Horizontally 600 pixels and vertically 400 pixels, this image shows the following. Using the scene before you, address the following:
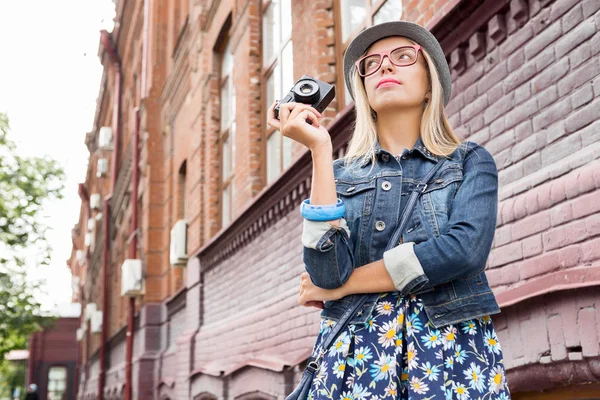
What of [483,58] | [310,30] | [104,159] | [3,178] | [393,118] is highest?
[104,159]

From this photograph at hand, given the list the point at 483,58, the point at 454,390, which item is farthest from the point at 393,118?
the point at 483,58

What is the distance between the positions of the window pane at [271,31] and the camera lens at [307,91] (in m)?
6.26

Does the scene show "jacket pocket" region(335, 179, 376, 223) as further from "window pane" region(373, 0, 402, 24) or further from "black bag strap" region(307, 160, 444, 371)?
"window pane" region(373, 0, 402, 24)

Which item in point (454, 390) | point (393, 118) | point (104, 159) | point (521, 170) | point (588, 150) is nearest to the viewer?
point (454, 390)

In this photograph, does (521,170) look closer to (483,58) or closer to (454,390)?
(483,58)

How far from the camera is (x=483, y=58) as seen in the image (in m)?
3.70

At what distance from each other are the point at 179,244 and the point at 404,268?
999cm

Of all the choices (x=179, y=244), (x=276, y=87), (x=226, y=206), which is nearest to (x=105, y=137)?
(x=179, y=244)

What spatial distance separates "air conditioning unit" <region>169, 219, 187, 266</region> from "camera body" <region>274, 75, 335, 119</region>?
9659mm

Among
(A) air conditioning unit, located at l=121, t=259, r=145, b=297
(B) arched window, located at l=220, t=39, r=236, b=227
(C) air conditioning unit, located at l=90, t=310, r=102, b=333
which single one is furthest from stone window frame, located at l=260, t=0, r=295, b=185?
(C) air conditioning unit, located at l=90, t=310, r=102, b=333

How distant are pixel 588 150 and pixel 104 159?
935 inches

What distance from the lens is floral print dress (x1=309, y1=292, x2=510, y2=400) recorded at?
177 cm

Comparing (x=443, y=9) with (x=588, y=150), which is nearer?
(x=588, y=150)

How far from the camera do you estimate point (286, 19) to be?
26.0 feet
